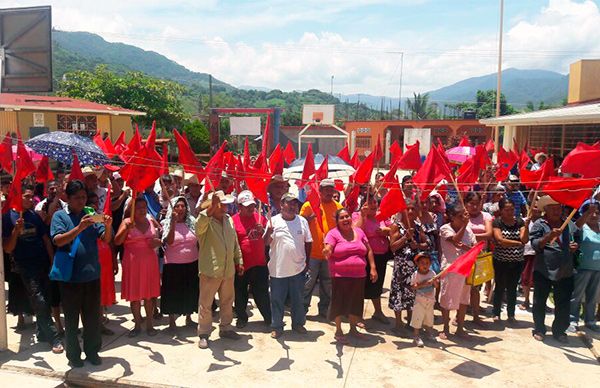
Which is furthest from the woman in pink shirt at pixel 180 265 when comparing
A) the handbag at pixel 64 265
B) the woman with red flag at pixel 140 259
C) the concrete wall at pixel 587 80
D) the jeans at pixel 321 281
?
the concrete wall at pixel 587 80

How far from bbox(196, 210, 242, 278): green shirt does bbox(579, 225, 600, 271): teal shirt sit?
13.3 feet

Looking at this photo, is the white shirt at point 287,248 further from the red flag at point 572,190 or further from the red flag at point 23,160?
the red flag at point 23,160

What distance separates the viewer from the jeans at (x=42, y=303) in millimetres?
5188

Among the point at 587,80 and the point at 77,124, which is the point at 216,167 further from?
the point at 587,80

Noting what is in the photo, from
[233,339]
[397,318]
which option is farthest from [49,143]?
[397,318]

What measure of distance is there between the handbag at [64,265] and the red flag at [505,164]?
22.5 feet

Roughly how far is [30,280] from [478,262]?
4.90 metres

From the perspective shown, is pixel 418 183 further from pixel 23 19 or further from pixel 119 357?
pixel 23 19

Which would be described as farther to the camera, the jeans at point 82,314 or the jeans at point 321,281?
the jeans at point 321,281

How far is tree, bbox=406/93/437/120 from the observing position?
198ft

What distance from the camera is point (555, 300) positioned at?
567 cm

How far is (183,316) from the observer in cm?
643

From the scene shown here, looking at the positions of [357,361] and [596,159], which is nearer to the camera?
[357,361]

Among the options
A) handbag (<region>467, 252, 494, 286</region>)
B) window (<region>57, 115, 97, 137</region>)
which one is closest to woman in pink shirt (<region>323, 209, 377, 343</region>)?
handbag (<region>467, 252, 494, 286</region>)
